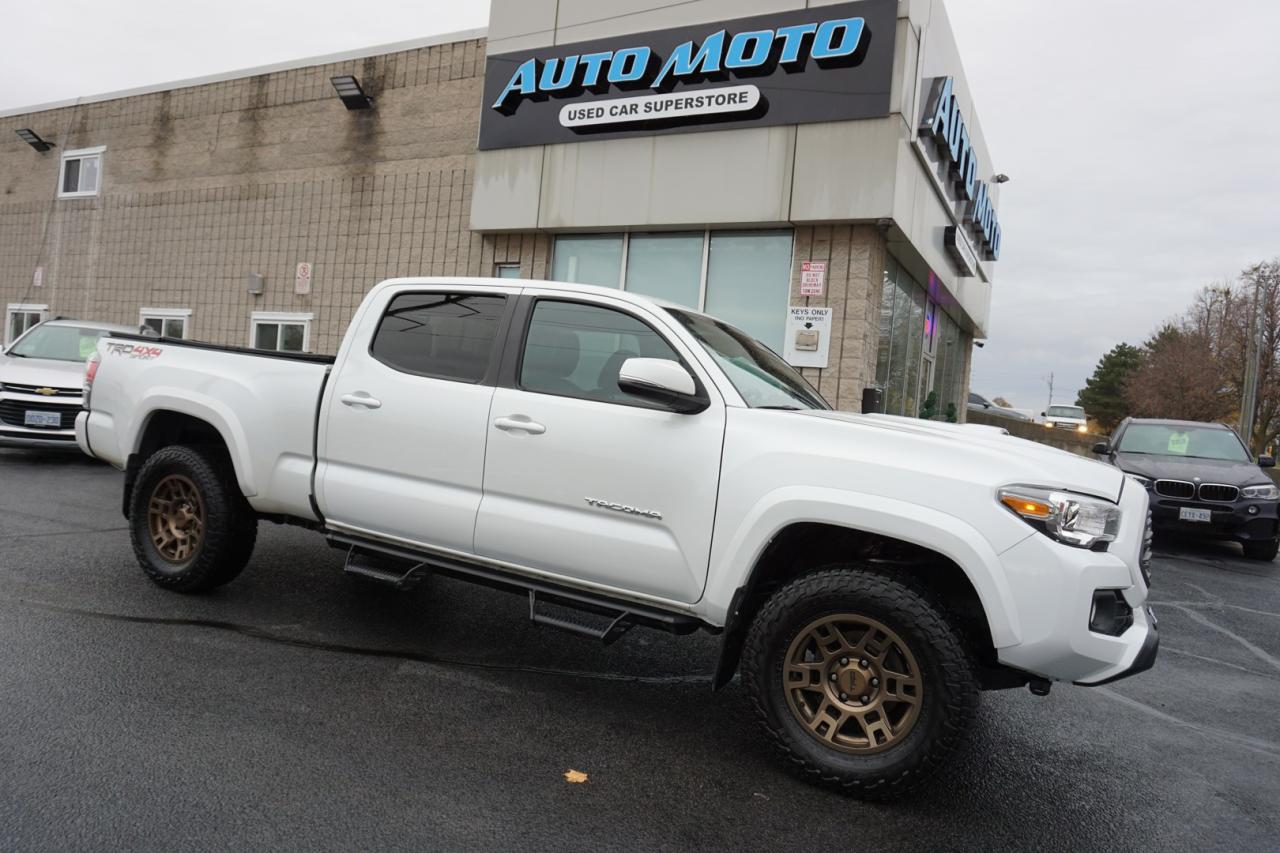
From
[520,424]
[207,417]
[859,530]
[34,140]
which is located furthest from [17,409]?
[34,140]

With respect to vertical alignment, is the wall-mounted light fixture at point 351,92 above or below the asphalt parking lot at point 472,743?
above

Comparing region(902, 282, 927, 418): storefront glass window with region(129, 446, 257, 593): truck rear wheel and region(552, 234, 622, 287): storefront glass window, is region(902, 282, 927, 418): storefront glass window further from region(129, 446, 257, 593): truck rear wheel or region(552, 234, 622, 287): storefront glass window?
region(129, 446, 257, 593): truck rear wheel

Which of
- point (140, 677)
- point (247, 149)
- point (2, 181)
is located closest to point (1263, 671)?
point (140, 677)

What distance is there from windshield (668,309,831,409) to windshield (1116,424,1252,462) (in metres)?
8.12

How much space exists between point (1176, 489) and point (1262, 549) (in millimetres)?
1175

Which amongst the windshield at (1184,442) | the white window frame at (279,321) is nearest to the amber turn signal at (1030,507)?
the windshield at (1184,442)

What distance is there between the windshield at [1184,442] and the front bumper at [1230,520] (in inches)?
45.5

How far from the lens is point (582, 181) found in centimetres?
1230

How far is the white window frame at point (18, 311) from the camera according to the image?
19.5 m

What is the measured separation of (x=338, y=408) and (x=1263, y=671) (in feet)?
18.6

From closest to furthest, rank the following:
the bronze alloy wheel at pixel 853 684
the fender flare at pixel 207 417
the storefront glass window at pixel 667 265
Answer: the bronze alloy wheel at pixel 853 684 < the fender flare at pixel 207 417 < the storefront glass window at pixel 667 265

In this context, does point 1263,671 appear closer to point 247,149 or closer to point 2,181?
point 247,149

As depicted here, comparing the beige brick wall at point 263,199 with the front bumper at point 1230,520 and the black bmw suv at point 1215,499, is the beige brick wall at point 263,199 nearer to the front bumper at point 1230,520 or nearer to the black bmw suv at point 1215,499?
the black bmw suv at point 1215,499

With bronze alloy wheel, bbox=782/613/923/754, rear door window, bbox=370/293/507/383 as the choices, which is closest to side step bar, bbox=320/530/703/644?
bronze alloy wheel, bbox=782/613/923/754
